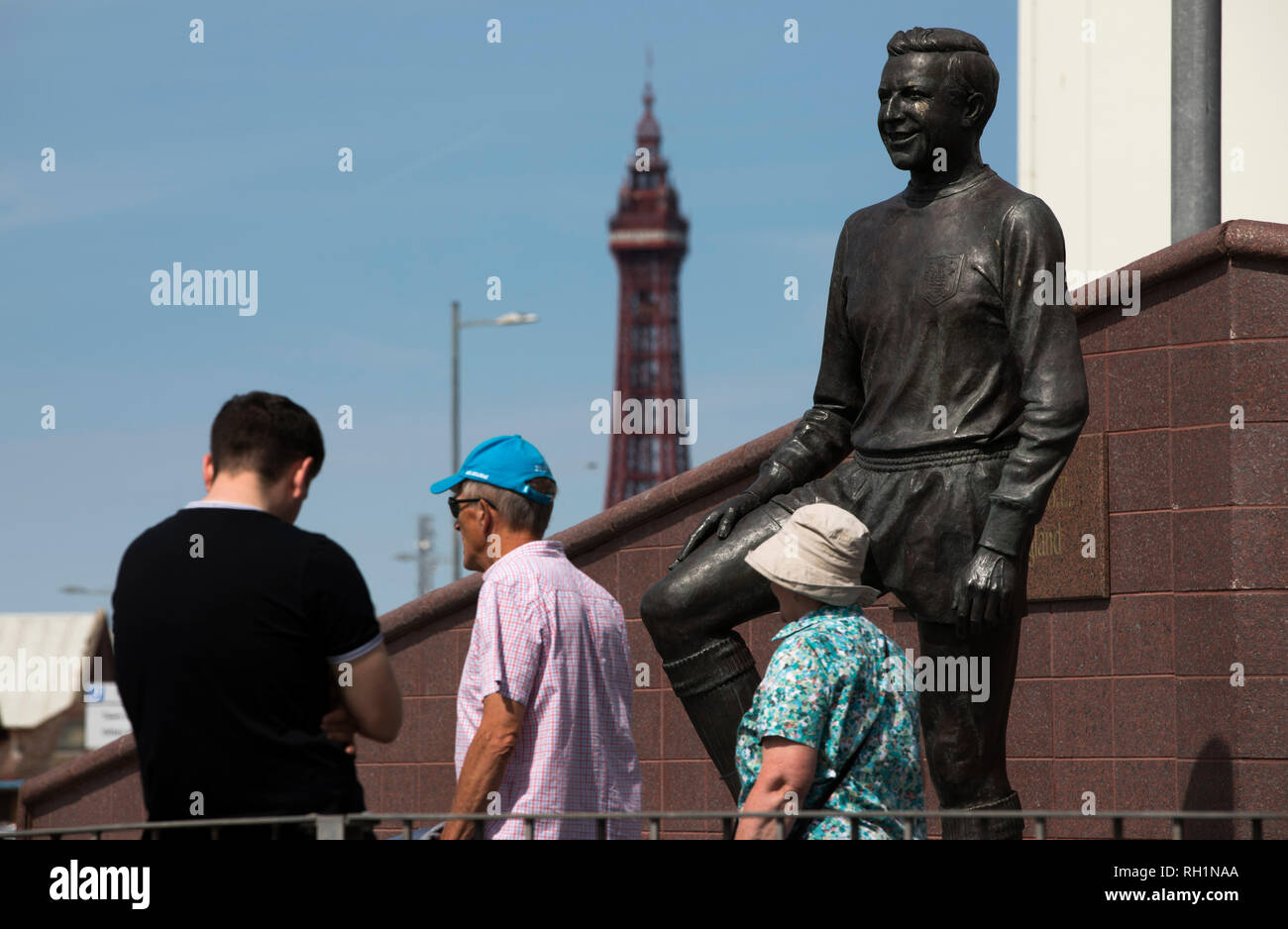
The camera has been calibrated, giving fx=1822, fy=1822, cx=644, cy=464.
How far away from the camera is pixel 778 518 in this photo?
5.42 m

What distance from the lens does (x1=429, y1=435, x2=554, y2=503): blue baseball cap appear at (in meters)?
5.04

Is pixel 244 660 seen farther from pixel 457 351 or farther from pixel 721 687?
pixel 457 351

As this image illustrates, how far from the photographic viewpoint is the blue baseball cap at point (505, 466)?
16.5 ft

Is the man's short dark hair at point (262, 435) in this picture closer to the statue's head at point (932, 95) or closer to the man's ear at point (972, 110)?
the statue's head at point (932, 95)

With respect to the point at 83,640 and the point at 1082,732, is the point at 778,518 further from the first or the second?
the point at 83,640

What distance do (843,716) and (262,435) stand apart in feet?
4.60

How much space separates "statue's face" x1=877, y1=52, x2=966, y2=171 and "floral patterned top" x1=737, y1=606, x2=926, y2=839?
1.78 m

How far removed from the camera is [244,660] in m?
3.63

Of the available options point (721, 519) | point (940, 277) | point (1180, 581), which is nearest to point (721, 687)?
point (721, 519)

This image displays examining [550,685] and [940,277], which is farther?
[940,277]

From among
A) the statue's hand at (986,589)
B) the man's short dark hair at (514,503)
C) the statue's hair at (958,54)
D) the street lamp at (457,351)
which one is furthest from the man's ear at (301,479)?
the street lamp at (457,351)

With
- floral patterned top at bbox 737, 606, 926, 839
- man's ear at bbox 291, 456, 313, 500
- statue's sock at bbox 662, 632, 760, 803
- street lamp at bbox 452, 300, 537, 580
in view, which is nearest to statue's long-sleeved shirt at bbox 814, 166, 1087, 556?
statue's sock at bbox 662, 632, 760, 803
